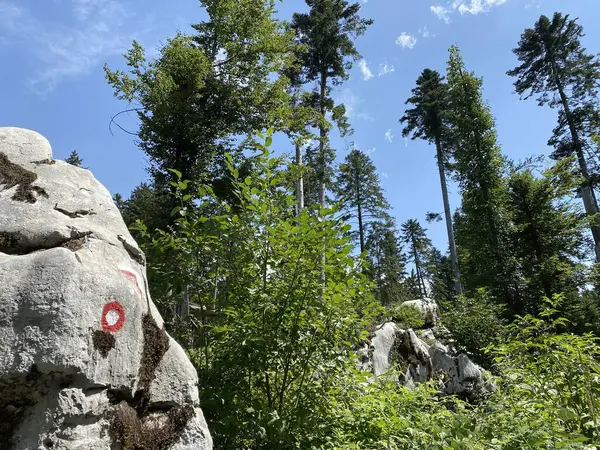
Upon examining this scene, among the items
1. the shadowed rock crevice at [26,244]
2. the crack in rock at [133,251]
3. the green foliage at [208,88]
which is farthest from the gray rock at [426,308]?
the shadowed rock crevice at [26,244]

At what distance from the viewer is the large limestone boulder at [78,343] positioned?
2119mm

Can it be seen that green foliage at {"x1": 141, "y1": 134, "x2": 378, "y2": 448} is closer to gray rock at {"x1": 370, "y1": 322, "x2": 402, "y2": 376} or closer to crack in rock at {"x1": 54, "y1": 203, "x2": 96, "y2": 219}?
crack in rock at {"x1": 54, "y1": 203, "x2": 96, "y2": 219}

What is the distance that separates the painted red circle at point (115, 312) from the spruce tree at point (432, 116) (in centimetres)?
2186

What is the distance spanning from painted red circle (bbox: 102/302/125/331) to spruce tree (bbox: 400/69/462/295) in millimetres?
21863

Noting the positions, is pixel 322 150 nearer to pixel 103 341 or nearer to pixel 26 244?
pixel 26 244

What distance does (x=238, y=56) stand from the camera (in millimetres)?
12039

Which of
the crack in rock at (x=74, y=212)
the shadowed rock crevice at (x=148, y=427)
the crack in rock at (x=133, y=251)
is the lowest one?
the shadowed rock crevice at (x=148, y=427)

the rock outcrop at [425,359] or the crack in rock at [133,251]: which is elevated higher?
the crack in rock at [133,251]

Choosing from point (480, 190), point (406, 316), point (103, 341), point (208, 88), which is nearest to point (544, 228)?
point (480, 190)

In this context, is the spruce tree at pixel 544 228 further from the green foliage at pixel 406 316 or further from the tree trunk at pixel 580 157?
the green foliage at pixel 406 316

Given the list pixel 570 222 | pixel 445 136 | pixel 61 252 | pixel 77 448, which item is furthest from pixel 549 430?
pixel 445 136

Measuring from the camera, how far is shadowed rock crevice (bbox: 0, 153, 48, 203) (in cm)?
295

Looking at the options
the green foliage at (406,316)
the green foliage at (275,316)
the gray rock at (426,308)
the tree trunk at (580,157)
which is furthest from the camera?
the tree trunk at (580,157)

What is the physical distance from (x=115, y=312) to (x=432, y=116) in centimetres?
2543
